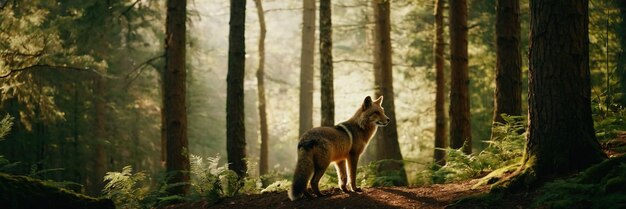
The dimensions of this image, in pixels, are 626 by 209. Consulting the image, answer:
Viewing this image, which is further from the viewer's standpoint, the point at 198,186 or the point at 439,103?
the point at 439,103

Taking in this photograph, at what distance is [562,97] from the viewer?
22.2ft

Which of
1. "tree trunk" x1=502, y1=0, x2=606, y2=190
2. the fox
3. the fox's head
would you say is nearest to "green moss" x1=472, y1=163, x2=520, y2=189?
"tree trunk" x1=502, y1=0, x2=606, y2=190

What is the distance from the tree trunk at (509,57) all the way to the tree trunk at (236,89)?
5880mm

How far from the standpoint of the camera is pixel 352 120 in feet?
33.2

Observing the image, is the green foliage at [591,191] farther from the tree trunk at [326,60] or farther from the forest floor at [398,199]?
the tree trunk at [326,60]

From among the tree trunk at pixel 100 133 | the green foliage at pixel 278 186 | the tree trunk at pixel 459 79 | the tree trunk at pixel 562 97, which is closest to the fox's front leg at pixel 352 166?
the green foliage at pixel 278 186

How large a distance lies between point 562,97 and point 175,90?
894cm

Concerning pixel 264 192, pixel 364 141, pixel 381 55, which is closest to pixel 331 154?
pixel 364 141

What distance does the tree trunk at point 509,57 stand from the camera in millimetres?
11070

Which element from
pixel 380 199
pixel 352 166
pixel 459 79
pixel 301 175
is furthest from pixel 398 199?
pixel 459 79

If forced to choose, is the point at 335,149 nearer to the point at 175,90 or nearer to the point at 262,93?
the point at 175,90

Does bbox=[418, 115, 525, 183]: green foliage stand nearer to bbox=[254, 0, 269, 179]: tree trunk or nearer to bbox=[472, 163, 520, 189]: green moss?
bbox=[472, 163, 520, 189]: green moss

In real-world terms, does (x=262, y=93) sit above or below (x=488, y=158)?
above

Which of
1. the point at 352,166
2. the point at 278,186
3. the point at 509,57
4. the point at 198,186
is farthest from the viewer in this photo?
the point at 278,186
